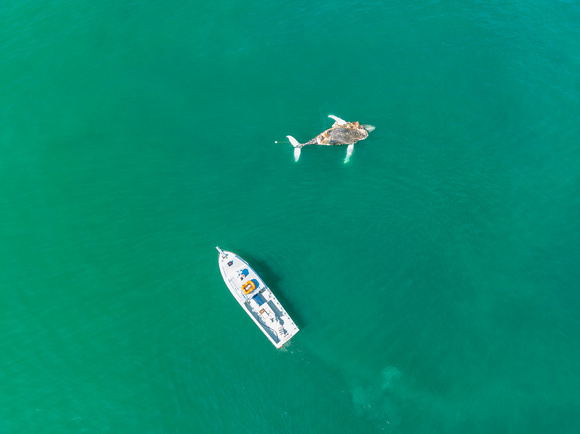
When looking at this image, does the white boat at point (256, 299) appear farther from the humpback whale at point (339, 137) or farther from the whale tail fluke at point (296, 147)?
the humpback whale at point (339, 137)

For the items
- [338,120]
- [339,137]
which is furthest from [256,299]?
[338,120]

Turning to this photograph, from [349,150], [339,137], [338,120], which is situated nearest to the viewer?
[339,137]

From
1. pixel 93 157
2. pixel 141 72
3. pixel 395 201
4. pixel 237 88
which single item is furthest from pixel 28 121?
pixel 395 201

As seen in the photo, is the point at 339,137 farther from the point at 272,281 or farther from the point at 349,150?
the point at 272,281

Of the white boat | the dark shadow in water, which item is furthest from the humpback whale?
the white boat

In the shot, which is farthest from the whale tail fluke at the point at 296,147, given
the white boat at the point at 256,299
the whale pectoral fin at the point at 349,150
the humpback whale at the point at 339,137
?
the white boat at the point at 256,299

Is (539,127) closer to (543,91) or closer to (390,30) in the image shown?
(543,91)

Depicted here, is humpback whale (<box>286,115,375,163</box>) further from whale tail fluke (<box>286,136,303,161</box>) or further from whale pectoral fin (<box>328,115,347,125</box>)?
whale pectoral fin (<box>328,115,347,125</box>)
